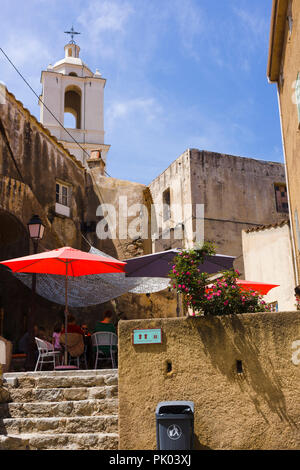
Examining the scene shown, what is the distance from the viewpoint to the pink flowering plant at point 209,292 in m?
7.23

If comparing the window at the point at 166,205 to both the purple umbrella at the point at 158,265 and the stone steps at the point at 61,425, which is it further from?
the stone steps at the point at 61,425

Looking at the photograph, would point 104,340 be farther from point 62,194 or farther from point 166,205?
point 166,205

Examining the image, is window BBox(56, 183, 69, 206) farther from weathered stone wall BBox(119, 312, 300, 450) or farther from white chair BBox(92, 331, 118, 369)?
weathered stone wall BBox(119, 312, 300, 450)

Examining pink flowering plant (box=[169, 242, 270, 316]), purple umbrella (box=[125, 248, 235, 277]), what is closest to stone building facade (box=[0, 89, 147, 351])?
purple umbrella (box=[125, 248, 235, 277])

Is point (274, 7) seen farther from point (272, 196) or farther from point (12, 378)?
point (272, 196)

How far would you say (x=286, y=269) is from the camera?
18.4m

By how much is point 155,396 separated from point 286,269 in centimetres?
1235

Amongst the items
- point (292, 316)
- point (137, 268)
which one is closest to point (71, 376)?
point (292, 316)

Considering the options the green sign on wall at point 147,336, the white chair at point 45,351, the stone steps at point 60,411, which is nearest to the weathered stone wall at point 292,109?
the white chair at point 45,351

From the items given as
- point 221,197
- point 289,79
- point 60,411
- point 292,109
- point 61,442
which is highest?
point 221,197

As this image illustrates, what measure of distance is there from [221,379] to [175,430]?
38.4 inches

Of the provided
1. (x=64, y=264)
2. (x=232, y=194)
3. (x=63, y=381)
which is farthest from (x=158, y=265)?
(x=232, y=194)

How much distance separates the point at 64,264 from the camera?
10.8 meters
